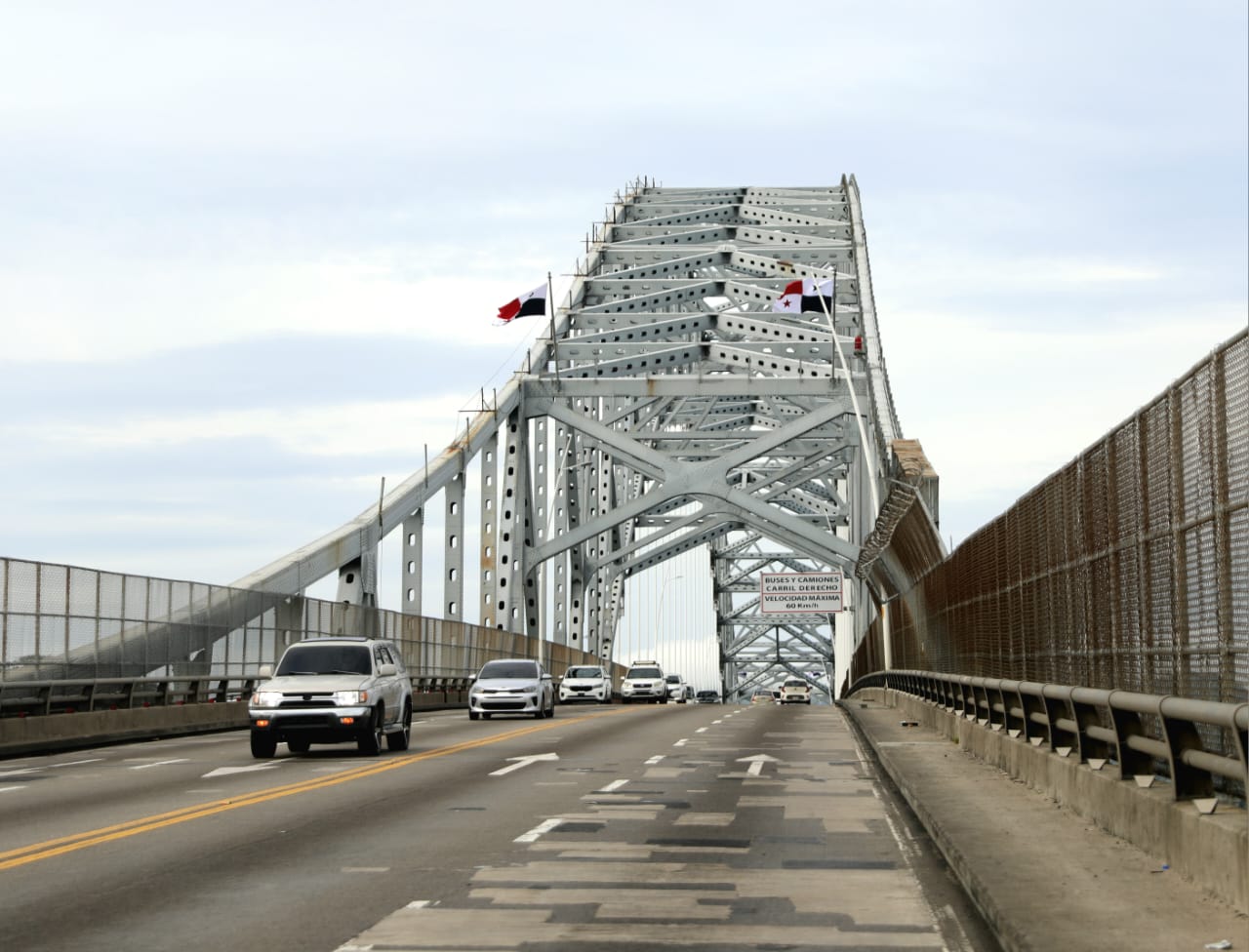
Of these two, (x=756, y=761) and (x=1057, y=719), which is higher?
(x=1057, y=719)

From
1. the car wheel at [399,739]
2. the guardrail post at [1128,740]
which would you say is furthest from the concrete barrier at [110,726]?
the guardrail post at [1128,740]

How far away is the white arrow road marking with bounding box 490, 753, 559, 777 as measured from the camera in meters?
20.4

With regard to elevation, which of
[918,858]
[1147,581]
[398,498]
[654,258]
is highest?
[654,258]

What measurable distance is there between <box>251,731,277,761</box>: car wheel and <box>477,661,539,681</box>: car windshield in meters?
15.4

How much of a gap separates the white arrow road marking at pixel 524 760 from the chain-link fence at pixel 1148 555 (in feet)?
18.5

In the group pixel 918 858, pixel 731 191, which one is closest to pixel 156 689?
pixel 918 858

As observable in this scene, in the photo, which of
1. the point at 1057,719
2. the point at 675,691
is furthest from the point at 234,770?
the point at 675,691

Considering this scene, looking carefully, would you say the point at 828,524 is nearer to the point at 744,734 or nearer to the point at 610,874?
the point at 744,734

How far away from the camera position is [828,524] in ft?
327

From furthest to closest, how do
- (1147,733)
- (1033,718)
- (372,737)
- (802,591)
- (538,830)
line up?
(802,591) → (372,737) → (1033,718) → (538,830) → (1147,733)

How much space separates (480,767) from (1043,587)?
24.7ft

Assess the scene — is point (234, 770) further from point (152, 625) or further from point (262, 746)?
point (152, 625)

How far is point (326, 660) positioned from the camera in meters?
25.0

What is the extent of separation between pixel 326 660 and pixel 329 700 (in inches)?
49.0
